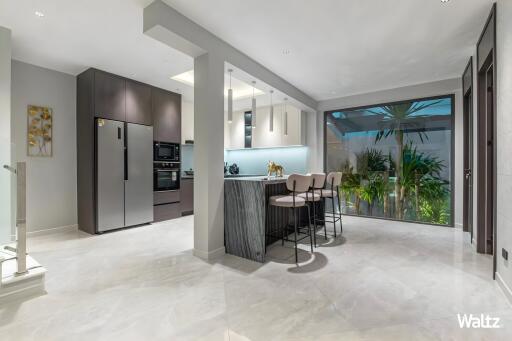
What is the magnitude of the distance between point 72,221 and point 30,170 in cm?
104

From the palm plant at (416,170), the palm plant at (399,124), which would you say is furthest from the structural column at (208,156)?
the palm plant at (416,170)

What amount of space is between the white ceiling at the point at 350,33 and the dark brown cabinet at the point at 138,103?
7.51 feet

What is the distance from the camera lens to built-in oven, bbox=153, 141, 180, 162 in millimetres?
4867

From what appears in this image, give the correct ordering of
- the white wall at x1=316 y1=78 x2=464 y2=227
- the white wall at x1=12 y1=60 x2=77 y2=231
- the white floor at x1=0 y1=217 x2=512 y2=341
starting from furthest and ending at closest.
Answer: the white wall at x1=316 y1=78 x2=464 y2=227 < the white wall at x1=12 y1=60 x2=77 y2=231 < the white floor at x1=0 y1=217 x2=512 y2=341

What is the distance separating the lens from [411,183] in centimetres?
491

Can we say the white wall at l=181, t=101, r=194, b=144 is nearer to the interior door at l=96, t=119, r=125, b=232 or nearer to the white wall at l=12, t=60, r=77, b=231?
the interior door at l=96, t=119, r=125, b=232

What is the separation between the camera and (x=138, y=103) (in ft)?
15.0

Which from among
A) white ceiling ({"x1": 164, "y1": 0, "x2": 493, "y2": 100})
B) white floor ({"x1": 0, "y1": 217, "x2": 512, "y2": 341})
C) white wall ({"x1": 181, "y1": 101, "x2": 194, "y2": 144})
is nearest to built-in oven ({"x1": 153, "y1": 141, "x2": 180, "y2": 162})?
white wall ({"x1": 181, "y1": 101, "x2": 194, "y2": 144})

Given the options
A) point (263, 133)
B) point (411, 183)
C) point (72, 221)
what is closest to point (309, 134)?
point (263, 133)

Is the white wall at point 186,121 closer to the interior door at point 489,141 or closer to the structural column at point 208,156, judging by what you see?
the structural column at point 208,156

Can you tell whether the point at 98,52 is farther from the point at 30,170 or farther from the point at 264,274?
the point at 264,274

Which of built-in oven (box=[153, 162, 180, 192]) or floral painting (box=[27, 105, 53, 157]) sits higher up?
floral painting (box=[27, 105, 53, 157])

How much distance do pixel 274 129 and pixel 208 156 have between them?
325cm

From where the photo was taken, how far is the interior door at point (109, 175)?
403 centimetres
